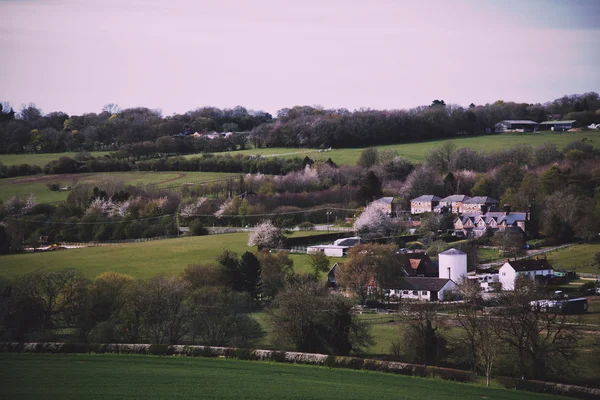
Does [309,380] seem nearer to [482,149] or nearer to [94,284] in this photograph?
[94,284]

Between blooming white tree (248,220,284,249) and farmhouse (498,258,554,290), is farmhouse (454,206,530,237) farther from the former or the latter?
blooming white tree (248,220,284,249)

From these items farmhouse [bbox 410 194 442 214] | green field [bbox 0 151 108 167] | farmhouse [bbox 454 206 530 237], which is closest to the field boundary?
farmhouse [bbox 454 206 530 237]

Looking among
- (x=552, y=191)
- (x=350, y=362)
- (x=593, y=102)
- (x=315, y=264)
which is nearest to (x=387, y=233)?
(x=315, y=264)

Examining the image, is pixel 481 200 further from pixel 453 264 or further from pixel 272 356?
pixel 272 356

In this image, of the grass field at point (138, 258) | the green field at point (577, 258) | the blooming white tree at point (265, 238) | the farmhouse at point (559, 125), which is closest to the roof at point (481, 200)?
the green field at point (577, 258)

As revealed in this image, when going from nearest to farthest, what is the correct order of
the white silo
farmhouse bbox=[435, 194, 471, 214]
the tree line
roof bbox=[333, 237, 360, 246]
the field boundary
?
the field boundary → the white silo → roof bbox=[333, 237, 360, 246] → farmhouse bbox=[435, 194, 471, 214] → the tree line

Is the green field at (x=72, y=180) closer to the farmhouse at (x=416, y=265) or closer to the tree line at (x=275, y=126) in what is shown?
the tree line at (x=275, y=126)
